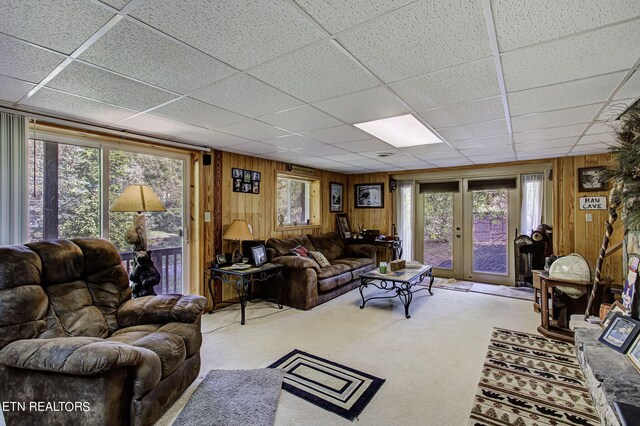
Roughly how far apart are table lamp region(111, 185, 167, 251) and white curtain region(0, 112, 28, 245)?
67 cm

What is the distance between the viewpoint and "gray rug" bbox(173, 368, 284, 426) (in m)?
1.92

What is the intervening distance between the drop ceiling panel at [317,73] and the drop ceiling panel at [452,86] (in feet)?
1.05

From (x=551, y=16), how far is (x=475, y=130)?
2035 mm

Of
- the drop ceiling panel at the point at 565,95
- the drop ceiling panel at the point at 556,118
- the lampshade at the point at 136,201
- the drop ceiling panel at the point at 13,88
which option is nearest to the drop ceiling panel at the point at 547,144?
the drop ceiling panel at the point at 556,118

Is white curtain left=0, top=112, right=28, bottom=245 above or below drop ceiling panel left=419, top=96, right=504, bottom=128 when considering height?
below

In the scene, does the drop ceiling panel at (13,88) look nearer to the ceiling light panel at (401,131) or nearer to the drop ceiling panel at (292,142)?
the drop ceiling panel at (292,142)

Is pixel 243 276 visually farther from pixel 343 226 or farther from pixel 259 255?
pixel 343 226

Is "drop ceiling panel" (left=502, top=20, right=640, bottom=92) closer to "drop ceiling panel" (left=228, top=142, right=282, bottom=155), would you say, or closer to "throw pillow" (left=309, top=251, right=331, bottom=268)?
"drop ceiling panel" (left=228, top=142, right=282, bottom=155)

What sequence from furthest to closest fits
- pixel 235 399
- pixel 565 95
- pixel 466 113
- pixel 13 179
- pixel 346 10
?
pixel 466 113 → pixel 13 179 → pixel 565 95 → pixel 235 399 → pixel 346 10

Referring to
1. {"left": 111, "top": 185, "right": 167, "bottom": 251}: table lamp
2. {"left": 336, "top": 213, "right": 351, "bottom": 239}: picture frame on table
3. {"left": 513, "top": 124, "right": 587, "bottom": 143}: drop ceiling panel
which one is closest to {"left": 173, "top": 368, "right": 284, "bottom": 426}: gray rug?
{"left": 111, "top": 185, "right": 167, "bottom": 251}: table lamp

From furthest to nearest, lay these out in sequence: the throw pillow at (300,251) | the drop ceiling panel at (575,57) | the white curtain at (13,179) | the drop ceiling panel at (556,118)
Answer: the throw pillow at (300,251)
the drop ceiling panel at (556,118)
the white curtain at (13,179)
the drop ceiling panel at (575,57)

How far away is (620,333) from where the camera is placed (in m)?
1.89

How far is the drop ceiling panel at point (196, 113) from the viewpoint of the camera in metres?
2.49

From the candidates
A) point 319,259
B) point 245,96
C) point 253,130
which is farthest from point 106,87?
point 319,259
